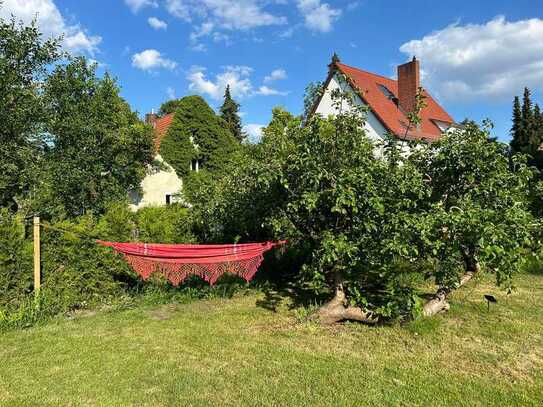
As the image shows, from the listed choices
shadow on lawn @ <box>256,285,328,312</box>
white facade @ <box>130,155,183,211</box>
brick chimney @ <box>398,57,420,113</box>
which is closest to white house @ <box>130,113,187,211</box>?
white facade @ <box>130,155,183,211</box>

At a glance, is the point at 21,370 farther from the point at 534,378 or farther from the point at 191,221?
the point at 534,378

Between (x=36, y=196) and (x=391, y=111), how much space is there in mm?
16991

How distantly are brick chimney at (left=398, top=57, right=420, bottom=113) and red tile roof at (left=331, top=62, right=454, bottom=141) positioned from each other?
50 cm

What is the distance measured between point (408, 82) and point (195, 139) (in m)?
11.7

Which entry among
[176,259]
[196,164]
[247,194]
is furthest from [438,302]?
[196,164]

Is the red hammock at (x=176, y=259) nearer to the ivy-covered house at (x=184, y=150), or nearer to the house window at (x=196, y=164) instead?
the ivy-covered house at (x=184, y=150)

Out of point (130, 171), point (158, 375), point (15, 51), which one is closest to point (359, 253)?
point (158, 375)

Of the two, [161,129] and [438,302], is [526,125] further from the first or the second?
[438,302]

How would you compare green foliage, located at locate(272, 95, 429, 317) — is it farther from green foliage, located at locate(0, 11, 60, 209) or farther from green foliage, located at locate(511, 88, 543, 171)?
green foliage, located at locate(511, 88, 543, 171)

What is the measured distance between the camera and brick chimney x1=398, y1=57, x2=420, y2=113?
2103 centimetres

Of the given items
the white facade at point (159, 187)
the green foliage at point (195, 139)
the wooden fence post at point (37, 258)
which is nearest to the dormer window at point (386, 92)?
the green foliage at point (195, 139)

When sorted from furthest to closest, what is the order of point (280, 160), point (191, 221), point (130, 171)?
point (130, 171)
point (191, 221)
point (280, 160)

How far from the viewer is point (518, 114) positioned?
36.2 m

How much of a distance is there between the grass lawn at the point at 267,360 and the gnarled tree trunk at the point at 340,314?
0.43 ft
